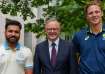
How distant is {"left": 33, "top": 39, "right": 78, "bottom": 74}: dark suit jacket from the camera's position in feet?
20.7

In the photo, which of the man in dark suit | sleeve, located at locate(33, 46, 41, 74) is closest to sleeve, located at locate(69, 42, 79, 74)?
the man in dark suit

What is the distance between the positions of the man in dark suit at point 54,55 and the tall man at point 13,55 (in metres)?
0.19

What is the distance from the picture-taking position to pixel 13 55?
627 centimetres

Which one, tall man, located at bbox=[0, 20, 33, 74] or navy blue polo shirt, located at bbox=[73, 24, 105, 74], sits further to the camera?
tall man, located at bbox=[0, 20, 33, 74]

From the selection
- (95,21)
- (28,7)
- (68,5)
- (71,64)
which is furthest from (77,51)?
(28,7)

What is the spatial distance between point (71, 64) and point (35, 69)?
58 centimetres

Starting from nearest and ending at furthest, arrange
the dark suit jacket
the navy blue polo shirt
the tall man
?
the navy blue polo shirt < the tall man < the dark suit jacket

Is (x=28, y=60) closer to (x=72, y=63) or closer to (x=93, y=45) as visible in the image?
(x=72, y=63)

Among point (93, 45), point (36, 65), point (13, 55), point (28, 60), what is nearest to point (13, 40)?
point (13, 55)

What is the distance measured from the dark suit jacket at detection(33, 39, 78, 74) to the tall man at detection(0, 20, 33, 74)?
0.17 metres

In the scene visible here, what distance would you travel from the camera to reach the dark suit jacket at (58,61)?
249 inches

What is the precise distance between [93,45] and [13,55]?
1.25 m

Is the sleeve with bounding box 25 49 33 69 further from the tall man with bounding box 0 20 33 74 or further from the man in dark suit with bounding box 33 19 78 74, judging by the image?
the man in dark suit with bounding box 33 19 78 74

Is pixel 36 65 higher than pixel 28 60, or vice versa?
pixel 28 60
